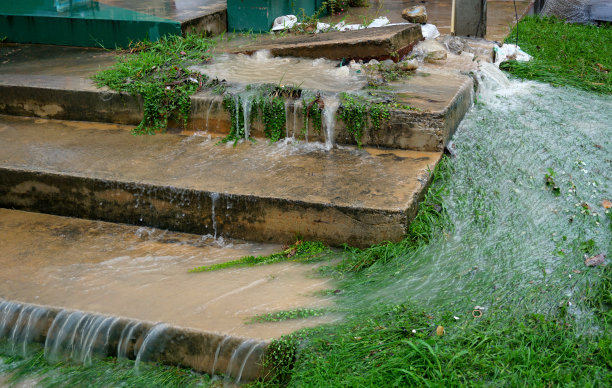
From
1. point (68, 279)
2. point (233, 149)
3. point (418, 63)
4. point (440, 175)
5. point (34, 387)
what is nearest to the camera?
point (34, 387)

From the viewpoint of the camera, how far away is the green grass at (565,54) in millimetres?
5895

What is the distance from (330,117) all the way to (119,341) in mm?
2195

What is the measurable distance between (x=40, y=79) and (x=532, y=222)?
13.5 feet

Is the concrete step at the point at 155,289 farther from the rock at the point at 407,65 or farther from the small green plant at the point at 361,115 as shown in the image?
the rock at the point at 407,65

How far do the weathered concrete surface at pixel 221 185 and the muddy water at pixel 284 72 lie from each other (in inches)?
28.2

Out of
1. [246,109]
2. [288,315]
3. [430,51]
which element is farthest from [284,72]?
[288,315]

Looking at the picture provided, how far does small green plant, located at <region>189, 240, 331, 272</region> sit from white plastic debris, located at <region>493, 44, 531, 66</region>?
3.49 m

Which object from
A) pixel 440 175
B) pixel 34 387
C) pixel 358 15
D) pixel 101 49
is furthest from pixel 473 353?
pixel 358 15

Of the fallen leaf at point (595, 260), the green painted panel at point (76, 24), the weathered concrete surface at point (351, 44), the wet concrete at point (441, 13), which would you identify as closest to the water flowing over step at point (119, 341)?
the fallen leaf at point (595, 260)

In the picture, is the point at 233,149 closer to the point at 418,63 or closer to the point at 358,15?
the point at 418,63

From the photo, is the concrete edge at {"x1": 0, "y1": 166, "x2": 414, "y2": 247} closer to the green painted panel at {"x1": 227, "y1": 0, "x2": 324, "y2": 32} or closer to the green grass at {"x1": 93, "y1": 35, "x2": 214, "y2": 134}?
the green grass at {"x1": 93, "y1": 35, "x2": 214, "y2": 134}

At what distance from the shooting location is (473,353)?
8.81 ft

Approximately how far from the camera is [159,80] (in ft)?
16.6

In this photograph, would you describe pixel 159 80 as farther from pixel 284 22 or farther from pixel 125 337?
pixel 125 337
